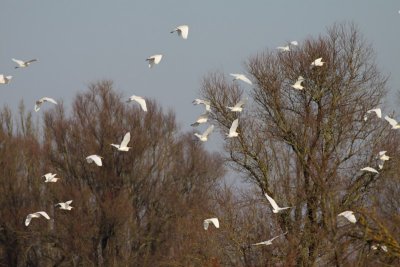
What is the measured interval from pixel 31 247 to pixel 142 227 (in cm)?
498

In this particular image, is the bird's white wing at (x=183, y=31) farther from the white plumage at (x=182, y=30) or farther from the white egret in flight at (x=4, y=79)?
the white egret in flight at (x=4, y=79)

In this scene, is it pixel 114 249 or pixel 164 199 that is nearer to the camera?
pixel 114 249

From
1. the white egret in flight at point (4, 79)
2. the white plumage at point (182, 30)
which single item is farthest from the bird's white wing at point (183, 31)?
the white egret in flight at point (4, 79)

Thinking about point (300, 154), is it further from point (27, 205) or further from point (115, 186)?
point (27, 205)

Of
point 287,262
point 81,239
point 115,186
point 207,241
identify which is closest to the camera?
point 287,262

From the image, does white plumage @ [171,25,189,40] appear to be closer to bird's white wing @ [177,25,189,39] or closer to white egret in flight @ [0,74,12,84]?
bird's white wing @ [177,25,189,39]

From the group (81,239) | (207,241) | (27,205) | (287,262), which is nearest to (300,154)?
(207,241)

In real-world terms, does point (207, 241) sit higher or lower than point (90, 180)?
lower

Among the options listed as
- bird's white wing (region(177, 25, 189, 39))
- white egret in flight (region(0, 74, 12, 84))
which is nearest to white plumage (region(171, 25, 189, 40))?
bird's white wing (region(177, 25, 189, 39))

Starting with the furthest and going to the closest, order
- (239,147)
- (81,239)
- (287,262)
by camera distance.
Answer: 1. (81,239)
2. (239,147)
3. (287,262)

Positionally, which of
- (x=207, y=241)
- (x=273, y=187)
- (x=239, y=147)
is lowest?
(x=207, y=241)

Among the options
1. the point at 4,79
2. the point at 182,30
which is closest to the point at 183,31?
the point at 182,30

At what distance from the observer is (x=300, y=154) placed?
867 inches

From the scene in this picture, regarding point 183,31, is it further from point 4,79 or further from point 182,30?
point 4,79
